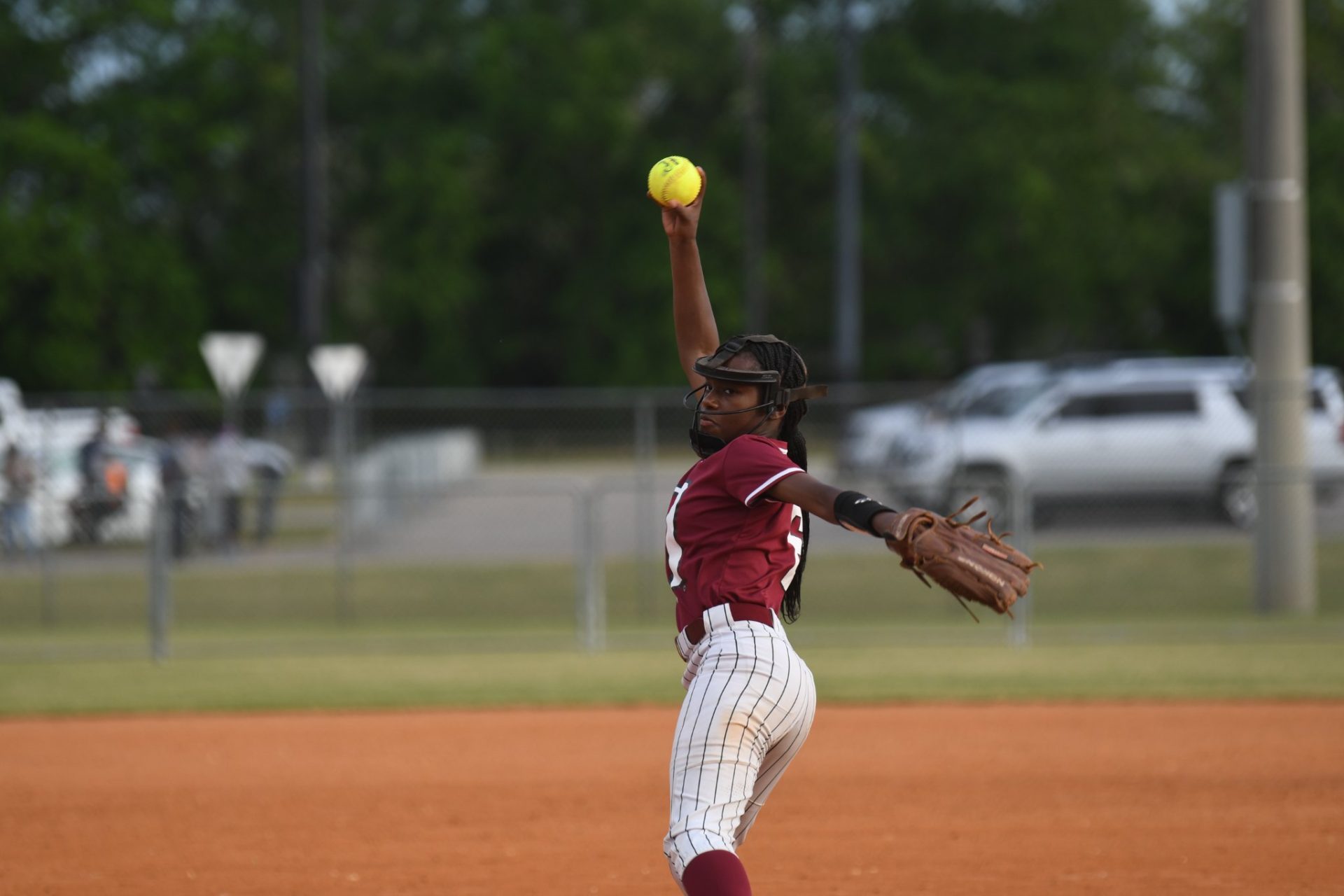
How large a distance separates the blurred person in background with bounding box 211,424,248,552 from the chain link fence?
0.03m

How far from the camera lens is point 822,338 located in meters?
48.8

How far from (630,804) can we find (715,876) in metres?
3.97

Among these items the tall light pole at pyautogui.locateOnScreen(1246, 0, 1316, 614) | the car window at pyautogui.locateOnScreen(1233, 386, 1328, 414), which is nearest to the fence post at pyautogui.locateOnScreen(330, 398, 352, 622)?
the tall light pole at pyautogui.locateOnScreen(1246, 0, 1316, 614)

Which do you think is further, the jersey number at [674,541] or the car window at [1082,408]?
the car window at [1082,408]

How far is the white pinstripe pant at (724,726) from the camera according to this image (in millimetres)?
4230

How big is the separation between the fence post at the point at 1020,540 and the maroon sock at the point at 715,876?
28.8 ft

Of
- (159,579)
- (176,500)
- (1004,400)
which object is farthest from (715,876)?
(1004,400)

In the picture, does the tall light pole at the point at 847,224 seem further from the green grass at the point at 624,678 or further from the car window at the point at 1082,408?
the green grass at the point at 624,678

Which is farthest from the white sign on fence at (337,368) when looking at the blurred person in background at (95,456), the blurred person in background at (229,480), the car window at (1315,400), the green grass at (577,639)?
the car window at (1315,400)

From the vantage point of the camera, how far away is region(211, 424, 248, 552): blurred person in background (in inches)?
620

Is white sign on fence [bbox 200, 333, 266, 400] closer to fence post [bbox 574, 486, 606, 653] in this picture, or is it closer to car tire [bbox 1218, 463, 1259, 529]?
fence post [bbox 574, 486, 606, 653]

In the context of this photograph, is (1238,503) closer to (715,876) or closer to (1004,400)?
(1004,400)

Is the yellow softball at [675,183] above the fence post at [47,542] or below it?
above

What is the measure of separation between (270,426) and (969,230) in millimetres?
27473
